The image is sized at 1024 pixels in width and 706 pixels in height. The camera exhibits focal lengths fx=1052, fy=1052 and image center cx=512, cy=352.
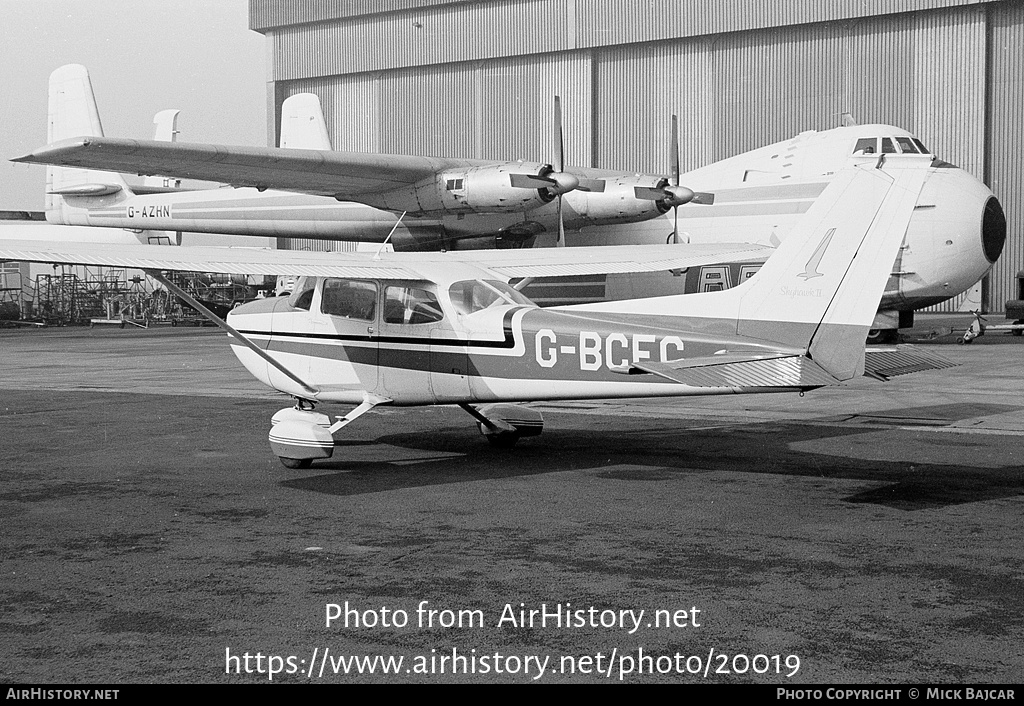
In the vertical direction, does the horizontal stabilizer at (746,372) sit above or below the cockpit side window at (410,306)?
below

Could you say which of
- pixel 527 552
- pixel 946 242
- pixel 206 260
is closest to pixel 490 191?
pixel 946 242

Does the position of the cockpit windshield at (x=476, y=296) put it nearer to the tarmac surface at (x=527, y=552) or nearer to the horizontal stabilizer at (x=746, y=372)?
the tarmac surface at (x=527, y=552)

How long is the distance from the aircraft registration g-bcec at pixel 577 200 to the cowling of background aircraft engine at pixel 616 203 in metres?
0.04

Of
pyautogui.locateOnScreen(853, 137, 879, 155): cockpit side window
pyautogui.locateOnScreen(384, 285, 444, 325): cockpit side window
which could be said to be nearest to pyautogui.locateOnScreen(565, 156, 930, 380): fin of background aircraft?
pyautogui.locateOnScreen(384, 285, 444, 325): cockpit side window

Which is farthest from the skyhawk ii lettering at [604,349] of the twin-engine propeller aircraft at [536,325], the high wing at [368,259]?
the high wing at [368,259]

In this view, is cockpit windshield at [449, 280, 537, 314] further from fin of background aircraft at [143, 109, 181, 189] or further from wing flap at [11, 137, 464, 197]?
fin of background aircraft at [143, 109, 181, 189]

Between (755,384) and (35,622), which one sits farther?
(755,384)

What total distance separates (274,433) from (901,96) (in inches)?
1559

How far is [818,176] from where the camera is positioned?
24.1 meters

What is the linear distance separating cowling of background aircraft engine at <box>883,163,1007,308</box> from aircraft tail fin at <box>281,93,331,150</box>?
19875 mm

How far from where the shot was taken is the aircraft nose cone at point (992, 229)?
73.9 ft

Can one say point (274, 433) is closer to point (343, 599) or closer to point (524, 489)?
point (524, 489)

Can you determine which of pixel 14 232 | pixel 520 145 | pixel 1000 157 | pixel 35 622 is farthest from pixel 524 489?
pixel 520 145

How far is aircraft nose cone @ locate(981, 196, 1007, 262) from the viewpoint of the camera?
2252cm
